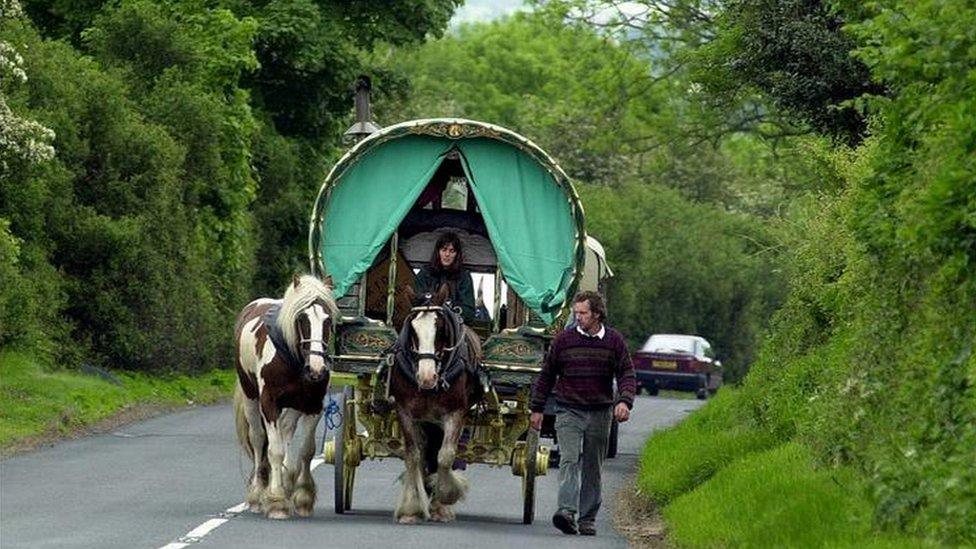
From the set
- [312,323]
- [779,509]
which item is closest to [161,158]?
[312,323]

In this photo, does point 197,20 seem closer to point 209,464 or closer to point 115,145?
point 115,145

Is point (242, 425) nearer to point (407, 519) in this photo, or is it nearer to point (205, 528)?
point (407, 519)

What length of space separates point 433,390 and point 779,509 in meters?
3.95

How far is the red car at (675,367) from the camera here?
194ft

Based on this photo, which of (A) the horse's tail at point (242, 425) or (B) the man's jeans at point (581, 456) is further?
(A) the horse's tail at point (242, 425)

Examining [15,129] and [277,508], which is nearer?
[277,508]

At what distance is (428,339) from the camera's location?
1850cm

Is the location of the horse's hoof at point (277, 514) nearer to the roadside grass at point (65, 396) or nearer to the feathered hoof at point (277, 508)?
the feathered hoof at point (277, 508)

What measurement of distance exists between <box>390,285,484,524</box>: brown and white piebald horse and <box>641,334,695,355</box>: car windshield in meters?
40.9

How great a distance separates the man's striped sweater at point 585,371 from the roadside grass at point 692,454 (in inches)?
115

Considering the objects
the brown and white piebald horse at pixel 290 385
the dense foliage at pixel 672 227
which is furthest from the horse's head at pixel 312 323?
the dense foliage at pixel 672 227

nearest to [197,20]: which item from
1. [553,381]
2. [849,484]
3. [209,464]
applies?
[209,464]

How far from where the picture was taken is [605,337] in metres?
18.2

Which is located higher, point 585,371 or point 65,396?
point 585,371
